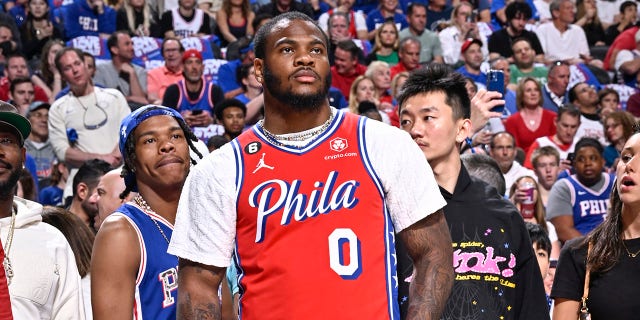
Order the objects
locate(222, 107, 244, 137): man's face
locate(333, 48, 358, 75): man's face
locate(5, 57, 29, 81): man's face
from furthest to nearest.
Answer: locate(333, 48, 358, 75): man's face, locate(5, 57, 29, 81): man's face, locate(222, 107, 244, 137): man's face

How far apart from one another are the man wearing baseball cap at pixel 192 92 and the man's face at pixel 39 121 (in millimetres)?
1217

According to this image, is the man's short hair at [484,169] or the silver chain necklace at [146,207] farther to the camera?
the man's short hair at [484,169]

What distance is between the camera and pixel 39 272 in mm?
3816

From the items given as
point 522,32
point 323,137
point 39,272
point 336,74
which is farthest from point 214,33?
point 323,137

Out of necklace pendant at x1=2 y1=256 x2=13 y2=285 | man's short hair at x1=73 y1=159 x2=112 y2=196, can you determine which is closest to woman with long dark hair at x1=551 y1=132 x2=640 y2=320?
necklace pendant at x1=2 y1=256 x2=13 y2=285

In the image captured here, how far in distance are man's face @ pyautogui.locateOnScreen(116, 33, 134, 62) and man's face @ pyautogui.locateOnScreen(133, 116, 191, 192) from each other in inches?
301

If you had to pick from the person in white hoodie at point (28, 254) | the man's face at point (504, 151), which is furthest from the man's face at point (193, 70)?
the person in white hoodie at point (28, 254)

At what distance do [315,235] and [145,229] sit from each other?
4.15ft

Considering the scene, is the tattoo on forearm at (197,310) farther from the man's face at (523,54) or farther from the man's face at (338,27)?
the man's face at (523,54)

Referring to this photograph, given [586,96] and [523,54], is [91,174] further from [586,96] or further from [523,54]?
[523,54]

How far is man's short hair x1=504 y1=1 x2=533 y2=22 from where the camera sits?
1479 cm

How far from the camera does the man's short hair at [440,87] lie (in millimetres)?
4262

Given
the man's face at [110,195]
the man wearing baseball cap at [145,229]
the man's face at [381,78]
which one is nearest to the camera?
the man wearing baseball cap at [145,229]

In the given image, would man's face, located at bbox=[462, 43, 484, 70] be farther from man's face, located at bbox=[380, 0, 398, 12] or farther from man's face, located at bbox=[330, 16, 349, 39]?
man's face, located at bbox=[380, 0, 398, 12]
